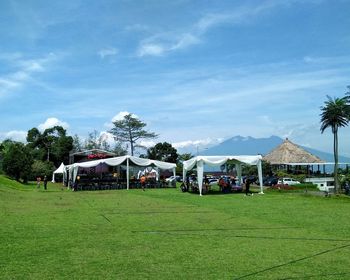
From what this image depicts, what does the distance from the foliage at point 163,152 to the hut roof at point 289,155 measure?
68.1ft

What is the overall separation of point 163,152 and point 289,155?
2632 cm

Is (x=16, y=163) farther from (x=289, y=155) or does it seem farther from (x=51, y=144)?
(x=289, y=155)

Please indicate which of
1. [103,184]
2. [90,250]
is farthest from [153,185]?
[90,250]

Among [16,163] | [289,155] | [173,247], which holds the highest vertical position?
[289,155]

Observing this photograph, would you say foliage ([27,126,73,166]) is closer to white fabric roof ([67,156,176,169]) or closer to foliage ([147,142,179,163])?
foliage ([147,142,179,163])

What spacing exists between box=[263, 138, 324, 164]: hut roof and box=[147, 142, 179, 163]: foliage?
20.8 meters

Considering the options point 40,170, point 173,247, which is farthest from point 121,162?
point 40,170

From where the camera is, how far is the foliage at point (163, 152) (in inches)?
3329

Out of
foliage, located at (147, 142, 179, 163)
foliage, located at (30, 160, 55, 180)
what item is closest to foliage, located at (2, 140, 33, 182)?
foliage, located at (30, 160, 55, 180)

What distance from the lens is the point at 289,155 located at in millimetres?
67000

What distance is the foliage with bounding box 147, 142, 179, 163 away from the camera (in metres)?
84.6

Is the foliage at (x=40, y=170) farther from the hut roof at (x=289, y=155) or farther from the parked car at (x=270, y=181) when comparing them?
the hut roof at (x=289, y=155)

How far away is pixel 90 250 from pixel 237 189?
23.2 metres

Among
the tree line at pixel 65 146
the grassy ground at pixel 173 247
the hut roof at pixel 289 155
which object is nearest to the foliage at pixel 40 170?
the tree line at pixel 65 146
